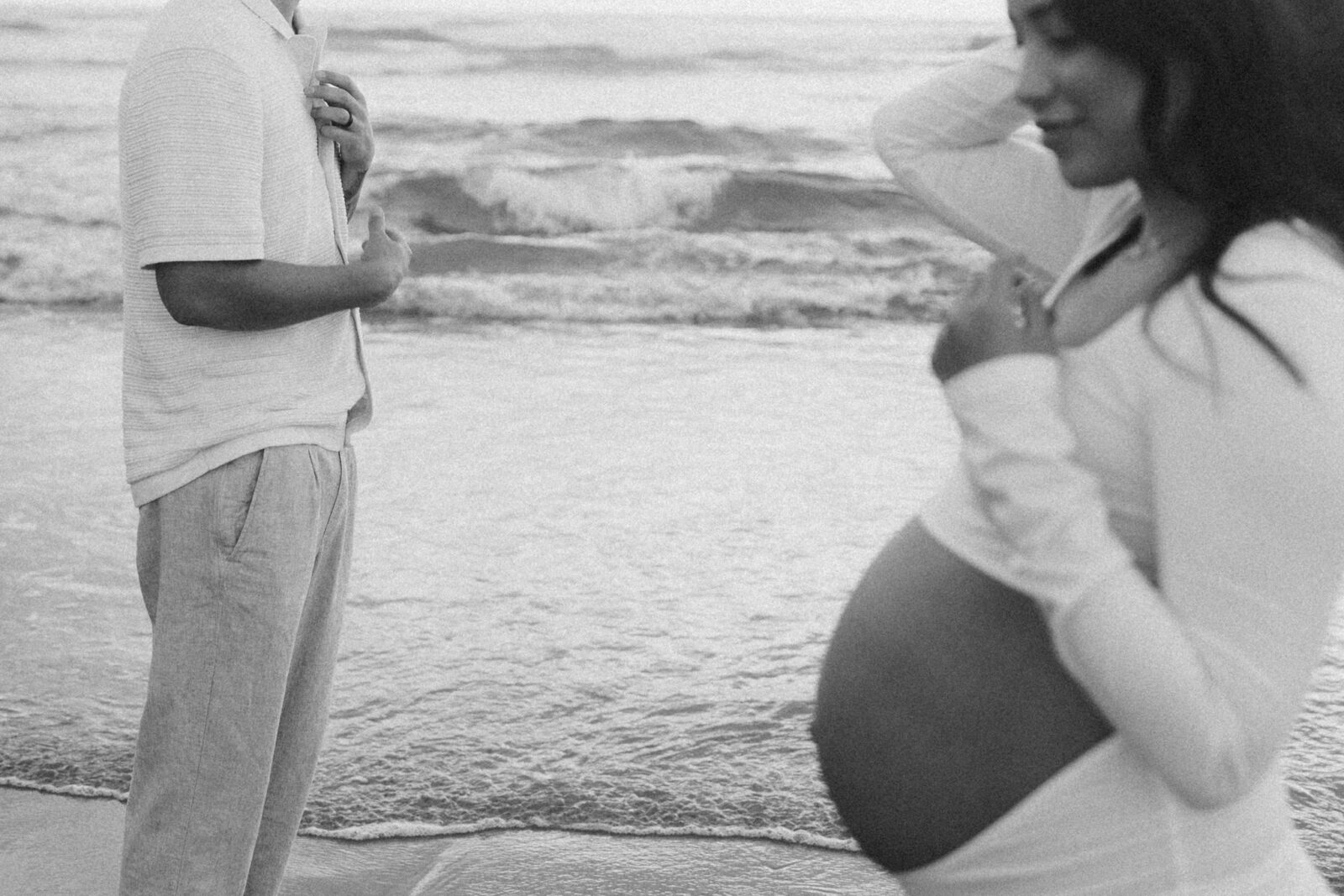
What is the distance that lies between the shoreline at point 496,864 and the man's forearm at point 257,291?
1.25 meters

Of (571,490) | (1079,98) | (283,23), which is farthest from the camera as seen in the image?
(571,490)

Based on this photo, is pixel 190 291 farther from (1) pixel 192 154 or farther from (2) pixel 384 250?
(2) pixel 384 250

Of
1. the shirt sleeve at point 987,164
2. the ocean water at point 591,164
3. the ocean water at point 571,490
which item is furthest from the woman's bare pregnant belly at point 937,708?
the ocean water at point 591,164

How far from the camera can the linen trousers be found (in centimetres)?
211

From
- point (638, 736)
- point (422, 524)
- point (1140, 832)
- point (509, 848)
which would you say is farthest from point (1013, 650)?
point (422, 524)

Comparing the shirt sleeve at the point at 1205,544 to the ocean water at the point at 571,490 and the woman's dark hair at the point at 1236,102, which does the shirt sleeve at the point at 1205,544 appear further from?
the ocean water at the point at 571,490

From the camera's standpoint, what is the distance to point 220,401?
7.00 feet

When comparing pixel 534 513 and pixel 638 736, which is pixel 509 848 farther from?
pixel 534 513

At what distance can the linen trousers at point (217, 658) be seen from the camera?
2111mm

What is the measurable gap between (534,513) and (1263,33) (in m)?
4.39

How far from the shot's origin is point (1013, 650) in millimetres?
1277

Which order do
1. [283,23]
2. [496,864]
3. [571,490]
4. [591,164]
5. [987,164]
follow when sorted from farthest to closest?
1. [591,164]
2. [571,490]
3. [496,864]
4. [283,23]
5. [987,164]

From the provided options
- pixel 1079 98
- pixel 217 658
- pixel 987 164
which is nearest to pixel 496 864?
pixel 217 658

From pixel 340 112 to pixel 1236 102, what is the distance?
4.78 feet
